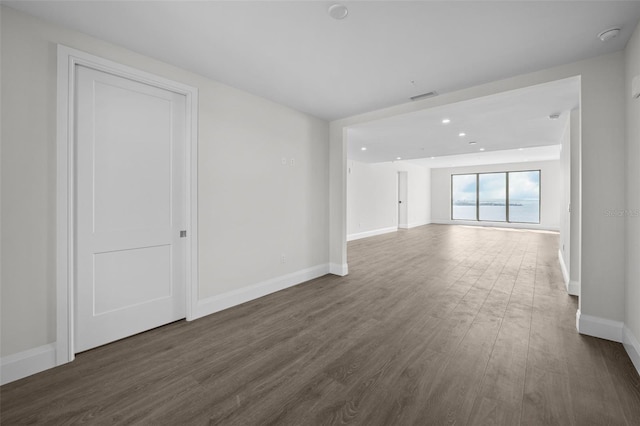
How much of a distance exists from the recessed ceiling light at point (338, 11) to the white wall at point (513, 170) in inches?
469

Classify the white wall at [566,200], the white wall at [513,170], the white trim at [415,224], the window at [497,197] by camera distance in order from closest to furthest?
the white wall at [566,200] → the white wall at [513,170] → the window at [497,197] → the white trim at [415,224]

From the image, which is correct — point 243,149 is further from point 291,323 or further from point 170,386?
point 170,386

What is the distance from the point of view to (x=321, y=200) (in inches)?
181

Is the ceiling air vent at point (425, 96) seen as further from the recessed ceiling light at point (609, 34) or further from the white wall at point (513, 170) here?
the white wall at point (513, 170)

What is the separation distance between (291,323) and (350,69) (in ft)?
8.85

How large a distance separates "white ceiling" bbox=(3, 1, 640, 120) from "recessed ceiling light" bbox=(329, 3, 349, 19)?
0.06 m

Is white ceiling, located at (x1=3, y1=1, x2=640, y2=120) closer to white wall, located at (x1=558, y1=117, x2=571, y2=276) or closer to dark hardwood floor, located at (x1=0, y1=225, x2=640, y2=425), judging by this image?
white wall, located at (x1=558, y1=117, x2=571, y2=276)

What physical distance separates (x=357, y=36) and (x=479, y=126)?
143 inches

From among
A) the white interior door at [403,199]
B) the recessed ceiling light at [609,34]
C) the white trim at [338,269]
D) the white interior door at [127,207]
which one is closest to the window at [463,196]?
the white interior door at [403,199]

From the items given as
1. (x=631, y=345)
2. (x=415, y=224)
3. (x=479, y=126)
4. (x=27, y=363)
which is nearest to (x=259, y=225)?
(x=27, y=363)

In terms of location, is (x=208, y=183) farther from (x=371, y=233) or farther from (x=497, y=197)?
A: (x=497, y=197)

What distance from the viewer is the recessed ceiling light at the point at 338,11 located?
1.88 meters

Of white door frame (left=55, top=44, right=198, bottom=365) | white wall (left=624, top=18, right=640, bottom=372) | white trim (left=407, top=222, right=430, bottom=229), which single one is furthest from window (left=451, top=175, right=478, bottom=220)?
white door frame (left=55, top=44, right=198, bottom=365)

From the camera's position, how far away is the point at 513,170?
1111 centimetres
